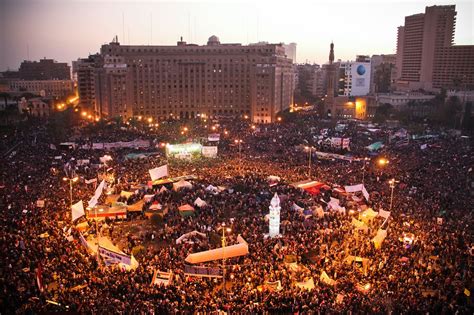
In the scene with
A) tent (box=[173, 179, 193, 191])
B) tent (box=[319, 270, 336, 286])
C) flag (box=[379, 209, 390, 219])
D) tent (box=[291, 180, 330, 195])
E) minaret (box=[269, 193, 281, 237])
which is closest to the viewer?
tent (box=[319, 270, 336, 286])

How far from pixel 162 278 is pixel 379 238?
12626mm

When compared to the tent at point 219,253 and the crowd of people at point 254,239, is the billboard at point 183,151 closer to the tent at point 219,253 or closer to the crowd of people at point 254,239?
the crowd of people at point 254,239

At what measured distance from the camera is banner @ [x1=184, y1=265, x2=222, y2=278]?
2077 cm

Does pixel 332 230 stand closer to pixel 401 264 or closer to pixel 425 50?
pixel 401 264

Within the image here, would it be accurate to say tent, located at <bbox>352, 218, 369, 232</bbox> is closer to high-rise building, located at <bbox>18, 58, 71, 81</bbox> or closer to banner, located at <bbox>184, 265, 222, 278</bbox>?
banner, located at <bbox>184, 265, 222, 278</bbox>

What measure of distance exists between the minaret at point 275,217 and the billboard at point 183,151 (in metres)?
23.5

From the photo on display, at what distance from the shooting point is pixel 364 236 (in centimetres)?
→ 2522

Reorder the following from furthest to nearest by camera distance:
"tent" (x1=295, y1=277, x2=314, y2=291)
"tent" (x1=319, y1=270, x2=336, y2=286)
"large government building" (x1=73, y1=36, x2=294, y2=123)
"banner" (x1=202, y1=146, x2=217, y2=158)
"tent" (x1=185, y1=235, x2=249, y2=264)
→ "large government building" (x1=73, y1=36, x2=294, y2=123), "banner" (x1=202, y1=146, x2=217, y2=158), "tent" (x1=185, y1=235, x2=249, y2=264), "tent" (x1=319, y1=270, x2=336, y2=286), "tent" (x1=295, y1=277, x2=314, y2=291)

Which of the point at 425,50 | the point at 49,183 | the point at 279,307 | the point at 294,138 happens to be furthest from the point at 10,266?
the point at 425,50

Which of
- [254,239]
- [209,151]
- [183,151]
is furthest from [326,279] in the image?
[183,151]

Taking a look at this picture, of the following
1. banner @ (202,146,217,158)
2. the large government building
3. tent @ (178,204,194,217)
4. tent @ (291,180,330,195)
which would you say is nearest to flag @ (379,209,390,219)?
tent @ (291,180,330,195)

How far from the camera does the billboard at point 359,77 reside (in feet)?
370

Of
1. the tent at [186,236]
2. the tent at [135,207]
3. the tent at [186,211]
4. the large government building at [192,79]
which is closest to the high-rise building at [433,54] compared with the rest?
the large government building at [192,79]

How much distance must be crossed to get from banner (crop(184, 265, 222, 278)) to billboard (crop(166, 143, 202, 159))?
28204mm
